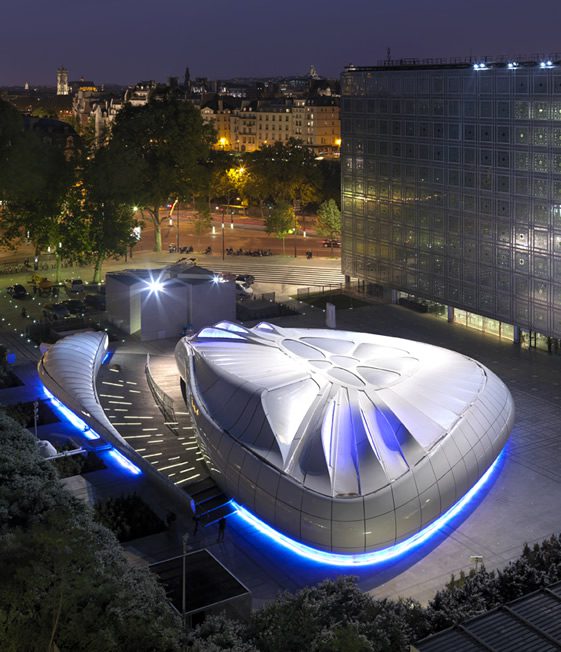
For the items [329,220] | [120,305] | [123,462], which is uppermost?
[329,220]

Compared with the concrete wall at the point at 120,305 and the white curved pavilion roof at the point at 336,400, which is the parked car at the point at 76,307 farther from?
the white curved pavilion roof at the point at 336,400

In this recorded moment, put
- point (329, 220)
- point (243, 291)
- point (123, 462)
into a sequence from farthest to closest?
point (329, 220), point (243, 291), point (123, 462)

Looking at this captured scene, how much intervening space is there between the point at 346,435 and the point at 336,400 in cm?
220

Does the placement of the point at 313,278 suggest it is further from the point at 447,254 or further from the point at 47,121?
the point at 47,121

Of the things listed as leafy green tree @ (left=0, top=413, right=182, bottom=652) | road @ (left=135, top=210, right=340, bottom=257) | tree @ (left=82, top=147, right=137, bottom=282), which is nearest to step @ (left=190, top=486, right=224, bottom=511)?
leafy green tree @ (left=0, top=413, right=182, bottom=652)

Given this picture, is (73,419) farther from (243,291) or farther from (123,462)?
(243,291)

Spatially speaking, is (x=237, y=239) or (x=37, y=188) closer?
(x=37, y=188)

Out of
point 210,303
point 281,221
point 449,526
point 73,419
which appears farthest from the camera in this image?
point 281,221

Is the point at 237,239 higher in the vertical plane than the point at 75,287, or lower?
higher

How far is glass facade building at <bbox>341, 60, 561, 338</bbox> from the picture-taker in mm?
55344

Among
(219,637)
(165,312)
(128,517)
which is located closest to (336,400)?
(128,517)

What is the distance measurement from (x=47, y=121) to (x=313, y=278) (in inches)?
3358

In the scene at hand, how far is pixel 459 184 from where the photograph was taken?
201 ft

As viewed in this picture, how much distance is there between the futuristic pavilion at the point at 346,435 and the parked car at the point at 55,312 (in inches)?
1066
